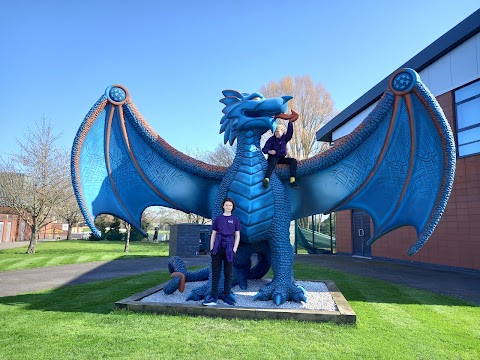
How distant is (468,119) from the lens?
958 cm

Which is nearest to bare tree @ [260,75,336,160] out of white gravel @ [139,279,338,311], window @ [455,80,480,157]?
window @ [455,80,480,157]

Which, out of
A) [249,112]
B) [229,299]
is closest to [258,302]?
[229,299]

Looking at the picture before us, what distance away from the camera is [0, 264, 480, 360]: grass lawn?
286 cm

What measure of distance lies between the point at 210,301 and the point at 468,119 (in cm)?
930

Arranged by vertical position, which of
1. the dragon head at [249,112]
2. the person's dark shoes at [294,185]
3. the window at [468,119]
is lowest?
the person's dark shoes at [294,185]

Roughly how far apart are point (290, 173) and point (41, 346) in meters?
3.29

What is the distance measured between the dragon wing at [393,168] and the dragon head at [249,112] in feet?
2.55

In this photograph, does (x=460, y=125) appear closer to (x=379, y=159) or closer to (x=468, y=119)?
(x=468, y=119)

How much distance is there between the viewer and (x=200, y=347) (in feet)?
9.70

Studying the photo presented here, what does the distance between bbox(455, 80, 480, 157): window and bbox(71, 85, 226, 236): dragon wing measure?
8219mm

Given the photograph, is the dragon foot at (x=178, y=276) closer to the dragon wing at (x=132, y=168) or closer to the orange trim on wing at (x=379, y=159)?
the dragon wing at (x=132, y=168)

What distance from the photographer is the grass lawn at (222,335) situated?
9.39 feet

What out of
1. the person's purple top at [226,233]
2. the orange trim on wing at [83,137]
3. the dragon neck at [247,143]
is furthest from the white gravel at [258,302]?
the dragon neck at [247,143]

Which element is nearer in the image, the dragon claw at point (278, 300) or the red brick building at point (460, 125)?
the dragon claw at point (278, 300)
